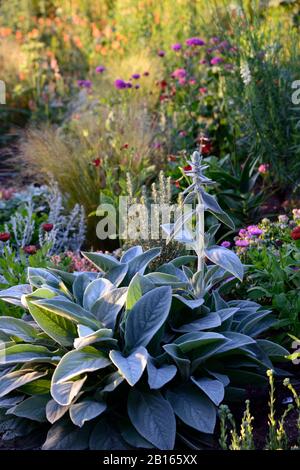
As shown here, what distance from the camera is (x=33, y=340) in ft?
9.75

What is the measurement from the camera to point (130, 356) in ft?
8.63

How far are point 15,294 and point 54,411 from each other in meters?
0.66

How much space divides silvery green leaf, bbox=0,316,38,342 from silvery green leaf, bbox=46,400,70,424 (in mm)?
369

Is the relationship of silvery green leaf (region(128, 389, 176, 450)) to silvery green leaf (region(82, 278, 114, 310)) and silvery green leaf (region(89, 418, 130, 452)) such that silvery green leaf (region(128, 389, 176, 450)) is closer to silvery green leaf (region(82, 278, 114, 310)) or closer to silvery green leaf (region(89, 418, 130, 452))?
silvery green leaf (region(89, 418, 130, 452))

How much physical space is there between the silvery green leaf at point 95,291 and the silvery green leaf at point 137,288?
12cm

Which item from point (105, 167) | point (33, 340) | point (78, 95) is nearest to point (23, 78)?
point (78, 95)

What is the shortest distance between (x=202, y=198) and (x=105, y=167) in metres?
2.36

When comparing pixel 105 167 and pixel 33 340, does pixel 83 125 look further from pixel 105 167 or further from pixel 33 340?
pixel 33 340

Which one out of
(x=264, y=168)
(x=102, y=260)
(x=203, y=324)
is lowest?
(x=203, y=324)

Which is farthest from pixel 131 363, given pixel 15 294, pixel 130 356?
pixel 15 294

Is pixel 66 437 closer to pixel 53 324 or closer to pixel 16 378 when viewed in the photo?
pixel 16 378

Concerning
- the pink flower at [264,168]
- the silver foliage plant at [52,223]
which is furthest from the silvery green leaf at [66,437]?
the pink flower at [264,168]

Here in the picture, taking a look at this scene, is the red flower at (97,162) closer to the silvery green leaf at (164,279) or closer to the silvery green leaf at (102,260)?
the silvery green leaf at (102,260)

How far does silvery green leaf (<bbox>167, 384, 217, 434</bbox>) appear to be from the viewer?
262cm
